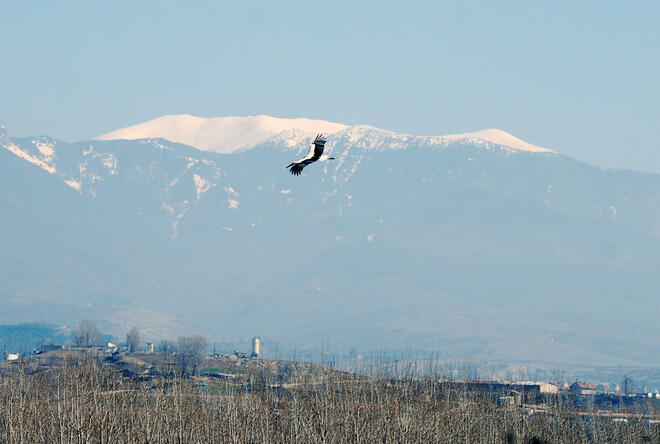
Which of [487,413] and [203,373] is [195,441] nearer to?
[487,413]

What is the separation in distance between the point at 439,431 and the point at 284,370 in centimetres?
9822

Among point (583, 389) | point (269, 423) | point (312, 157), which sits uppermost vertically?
point (312, 157)

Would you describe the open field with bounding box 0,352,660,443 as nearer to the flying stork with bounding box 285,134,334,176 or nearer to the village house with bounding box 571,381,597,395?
the flying stork with bounding box 285,134,334,176

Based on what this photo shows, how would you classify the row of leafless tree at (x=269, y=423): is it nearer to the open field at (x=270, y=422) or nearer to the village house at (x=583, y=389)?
the open field at (x=270, y=422)

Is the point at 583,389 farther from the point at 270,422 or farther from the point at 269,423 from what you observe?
the point at 269,423

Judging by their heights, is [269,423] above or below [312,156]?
below

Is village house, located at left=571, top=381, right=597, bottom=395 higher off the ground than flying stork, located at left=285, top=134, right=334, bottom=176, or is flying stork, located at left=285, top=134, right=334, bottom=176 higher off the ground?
flying stork, located at left=285, top=134, right=334, bottom=176

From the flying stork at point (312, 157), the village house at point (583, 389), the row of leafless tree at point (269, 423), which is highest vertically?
the flying stork at point (312, 157)

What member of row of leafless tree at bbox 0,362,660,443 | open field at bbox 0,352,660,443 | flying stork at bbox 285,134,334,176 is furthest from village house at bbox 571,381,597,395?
flying stork at bbox 285,134,334,176

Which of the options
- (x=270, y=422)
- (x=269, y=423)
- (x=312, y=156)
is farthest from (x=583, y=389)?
(x=312, y=156)

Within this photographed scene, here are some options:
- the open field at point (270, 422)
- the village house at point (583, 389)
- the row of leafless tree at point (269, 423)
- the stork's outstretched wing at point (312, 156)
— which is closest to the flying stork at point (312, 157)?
the stork's outstretched wing at point (312, 156)

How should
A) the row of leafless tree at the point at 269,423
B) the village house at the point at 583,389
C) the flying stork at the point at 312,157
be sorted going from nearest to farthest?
the flying stork at the point at 312,157 < the row of leafless tree at the point at 269,423 < the village house at the point at 583,389

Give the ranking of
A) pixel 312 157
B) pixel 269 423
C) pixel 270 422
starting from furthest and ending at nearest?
pixel 270 422 → pixel 269 423 → pixel 312 157

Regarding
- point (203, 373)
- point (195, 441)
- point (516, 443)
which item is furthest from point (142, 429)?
point (203, 373)
